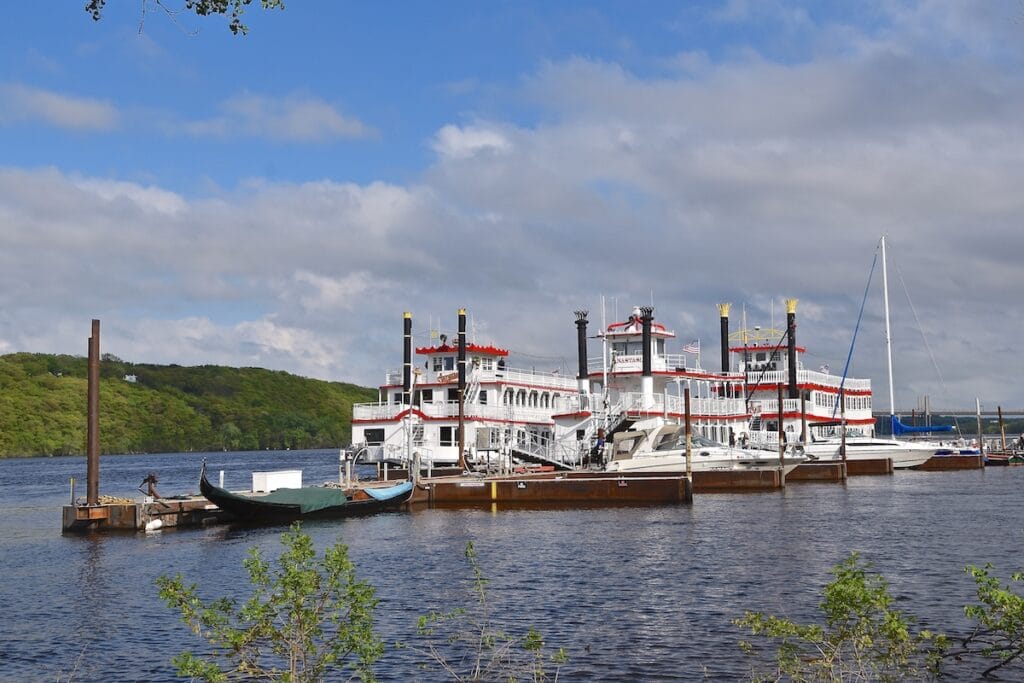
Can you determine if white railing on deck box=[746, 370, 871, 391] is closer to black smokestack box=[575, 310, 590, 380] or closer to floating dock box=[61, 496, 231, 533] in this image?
black smokestack box=[575, 310, 590, 380]

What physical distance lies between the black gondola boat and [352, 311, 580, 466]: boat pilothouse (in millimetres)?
11622

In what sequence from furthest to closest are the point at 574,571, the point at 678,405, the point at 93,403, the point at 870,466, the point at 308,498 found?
the point at 678,405 → the point at 870,466 → the point at 308,498 → the point at 93,403 → the point at 574,571

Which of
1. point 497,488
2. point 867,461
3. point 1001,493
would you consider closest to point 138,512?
point 497,488

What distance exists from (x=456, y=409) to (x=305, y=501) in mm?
21760

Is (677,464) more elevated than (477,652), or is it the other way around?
(677,464)

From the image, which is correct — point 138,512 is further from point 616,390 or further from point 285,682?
point 616,390

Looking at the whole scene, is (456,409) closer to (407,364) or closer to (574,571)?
(407,364)

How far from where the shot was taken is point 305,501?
4353 centimetres

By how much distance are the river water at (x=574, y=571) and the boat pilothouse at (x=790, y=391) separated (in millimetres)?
26326

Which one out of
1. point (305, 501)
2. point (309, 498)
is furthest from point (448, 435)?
point (305, 501)

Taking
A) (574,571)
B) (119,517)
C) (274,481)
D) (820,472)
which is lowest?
(574,571)

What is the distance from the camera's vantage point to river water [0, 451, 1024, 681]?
19953mm

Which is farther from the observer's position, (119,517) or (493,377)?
(493,377)

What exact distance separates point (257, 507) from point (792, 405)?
4685 centimetres
